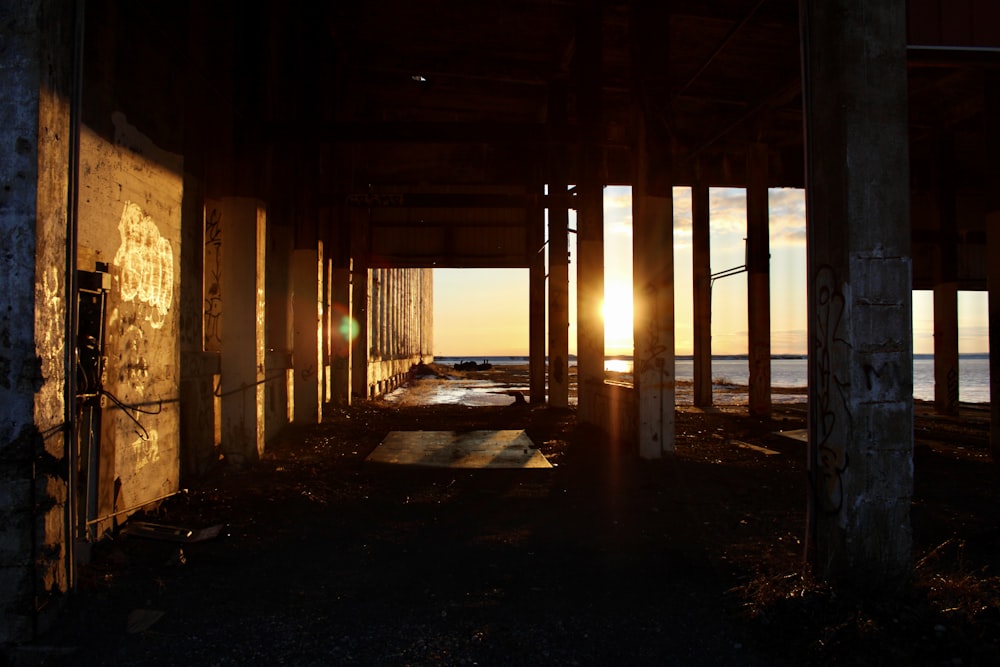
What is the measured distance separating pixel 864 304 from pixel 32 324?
4.78 meters

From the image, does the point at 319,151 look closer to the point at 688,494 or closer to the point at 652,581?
the point at 688,494

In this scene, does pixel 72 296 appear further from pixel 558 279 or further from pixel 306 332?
pixel 558 279

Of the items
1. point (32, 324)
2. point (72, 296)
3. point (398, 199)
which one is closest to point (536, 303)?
point (398, 199)

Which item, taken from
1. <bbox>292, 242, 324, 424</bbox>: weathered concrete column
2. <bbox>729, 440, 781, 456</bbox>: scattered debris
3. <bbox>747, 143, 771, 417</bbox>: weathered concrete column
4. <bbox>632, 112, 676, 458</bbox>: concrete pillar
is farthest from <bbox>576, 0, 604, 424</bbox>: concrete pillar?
<bbox>292, 242, 324, 424</bbox>: weathered concrete column

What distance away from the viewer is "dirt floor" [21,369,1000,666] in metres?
3.42

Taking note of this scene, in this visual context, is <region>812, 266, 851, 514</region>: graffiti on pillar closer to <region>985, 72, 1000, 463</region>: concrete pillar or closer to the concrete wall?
<region>985, 72, 1000, 463</region>: concrete pillar

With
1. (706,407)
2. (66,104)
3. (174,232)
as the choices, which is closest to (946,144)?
(706,407)

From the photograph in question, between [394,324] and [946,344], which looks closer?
[946,344]

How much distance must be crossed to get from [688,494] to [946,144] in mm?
13959

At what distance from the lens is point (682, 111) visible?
16.5 metres

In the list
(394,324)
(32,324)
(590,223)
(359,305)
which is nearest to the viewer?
(32,324)

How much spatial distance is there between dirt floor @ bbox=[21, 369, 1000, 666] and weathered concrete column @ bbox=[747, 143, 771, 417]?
7.10 m

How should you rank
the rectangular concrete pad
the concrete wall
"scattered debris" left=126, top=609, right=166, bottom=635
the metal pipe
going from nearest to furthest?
"scattered debris" left=126, top=609, right=166, bottom=635
the metal pipe
the rectangular concrete pad
the concrete wall

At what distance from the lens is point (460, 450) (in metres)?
9.65
